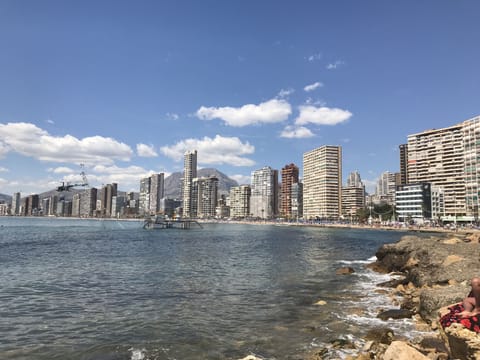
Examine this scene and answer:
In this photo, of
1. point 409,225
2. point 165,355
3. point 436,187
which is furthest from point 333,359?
point 436,187

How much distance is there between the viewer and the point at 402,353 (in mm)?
9359

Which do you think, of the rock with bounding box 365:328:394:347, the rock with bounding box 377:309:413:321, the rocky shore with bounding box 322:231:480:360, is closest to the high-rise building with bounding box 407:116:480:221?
the rocky shore with bounding box 322:231:480:360

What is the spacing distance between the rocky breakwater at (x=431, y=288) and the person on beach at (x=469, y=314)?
21 cm

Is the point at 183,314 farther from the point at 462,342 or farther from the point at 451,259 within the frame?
the point at 451,259

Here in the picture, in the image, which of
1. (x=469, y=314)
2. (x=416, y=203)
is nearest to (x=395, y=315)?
(x=469, y=314)

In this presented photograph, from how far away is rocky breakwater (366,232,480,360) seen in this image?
927 centimetres

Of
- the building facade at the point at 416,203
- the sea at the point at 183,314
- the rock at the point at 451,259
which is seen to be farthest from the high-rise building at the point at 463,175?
the sea at the point at 183,314

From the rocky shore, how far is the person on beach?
0.22m

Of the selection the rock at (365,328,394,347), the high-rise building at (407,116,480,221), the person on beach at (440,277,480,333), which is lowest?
the rock at (365,328,394,347)

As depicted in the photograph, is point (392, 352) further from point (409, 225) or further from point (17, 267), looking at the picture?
point (409, 225)

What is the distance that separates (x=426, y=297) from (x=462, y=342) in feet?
27.9

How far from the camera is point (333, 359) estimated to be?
12.4 meters

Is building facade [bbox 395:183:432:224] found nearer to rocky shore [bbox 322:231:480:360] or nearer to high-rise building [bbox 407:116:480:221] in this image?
high-rise building [bbox 407:116:480:221]

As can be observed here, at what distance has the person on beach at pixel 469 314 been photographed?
9.15m
